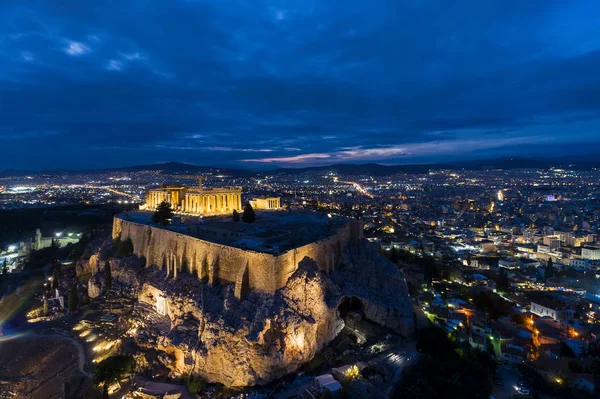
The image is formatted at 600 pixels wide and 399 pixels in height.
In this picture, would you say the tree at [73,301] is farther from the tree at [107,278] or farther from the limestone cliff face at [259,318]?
the limestone cliff face at [259,318]

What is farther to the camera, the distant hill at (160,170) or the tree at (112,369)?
the distant hill at (160,170)

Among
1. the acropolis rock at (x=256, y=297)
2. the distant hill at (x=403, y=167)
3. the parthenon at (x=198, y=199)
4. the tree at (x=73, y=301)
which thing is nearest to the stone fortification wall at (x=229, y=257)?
the acropolis rock at (x=256, y=297)

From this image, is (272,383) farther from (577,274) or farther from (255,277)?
(577,274)

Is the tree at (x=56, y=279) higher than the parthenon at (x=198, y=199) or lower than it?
lower

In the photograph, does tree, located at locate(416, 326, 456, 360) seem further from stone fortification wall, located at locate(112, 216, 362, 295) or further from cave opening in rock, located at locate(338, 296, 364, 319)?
stone fortification wall, located at locate(112, 216, 362, 295)

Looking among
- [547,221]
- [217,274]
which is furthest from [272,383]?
[547,221]

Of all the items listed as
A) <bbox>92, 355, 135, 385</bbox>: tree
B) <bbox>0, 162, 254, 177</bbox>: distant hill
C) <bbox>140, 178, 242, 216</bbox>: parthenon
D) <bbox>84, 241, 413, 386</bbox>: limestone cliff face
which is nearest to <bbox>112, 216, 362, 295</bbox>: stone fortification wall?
<bbox>84, 241, 413, 386</bbox>: limestone cliff face
